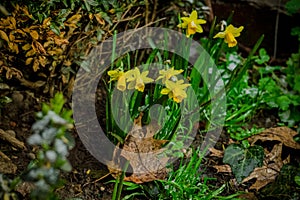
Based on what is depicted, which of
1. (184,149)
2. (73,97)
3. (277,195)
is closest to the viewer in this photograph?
(277,195)

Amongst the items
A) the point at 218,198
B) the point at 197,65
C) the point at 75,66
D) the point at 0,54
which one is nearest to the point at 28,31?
the point at 0,54

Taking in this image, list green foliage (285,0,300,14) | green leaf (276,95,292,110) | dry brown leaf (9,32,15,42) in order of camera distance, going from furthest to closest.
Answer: green foliage (285,0,300,14)
green leaf (276,95,292,110)
dry brown leaf (9,32,15,42)

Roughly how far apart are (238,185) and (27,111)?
94cm

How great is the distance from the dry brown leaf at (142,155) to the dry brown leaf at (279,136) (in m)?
0.47

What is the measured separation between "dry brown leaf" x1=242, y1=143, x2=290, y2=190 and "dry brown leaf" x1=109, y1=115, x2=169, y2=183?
372 millimetres

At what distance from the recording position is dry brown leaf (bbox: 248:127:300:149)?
86.7 inches

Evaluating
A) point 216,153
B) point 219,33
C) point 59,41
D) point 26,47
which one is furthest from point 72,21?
point 216,153

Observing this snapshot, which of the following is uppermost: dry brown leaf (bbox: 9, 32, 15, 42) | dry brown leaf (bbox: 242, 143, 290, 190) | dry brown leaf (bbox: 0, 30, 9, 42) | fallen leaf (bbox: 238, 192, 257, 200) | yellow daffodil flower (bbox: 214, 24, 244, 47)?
yellow daffodil flower (bbox: 214, 24, 244, 47)

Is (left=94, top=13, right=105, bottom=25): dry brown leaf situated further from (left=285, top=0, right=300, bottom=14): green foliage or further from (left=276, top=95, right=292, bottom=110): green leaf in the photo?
(left=285, top=0, right=300, bottom=14): green foliage

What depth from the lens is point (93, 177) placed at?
1907 millimetres

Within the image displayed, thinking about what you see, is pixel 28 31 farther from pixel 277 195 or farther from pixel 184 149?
pixel 277 195

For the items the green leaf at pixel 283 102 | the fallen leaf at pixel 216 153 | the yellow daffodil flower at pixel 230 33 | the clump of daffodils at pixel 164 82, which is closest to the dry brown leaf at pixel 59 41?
the clump of daffodils at pixel 164 82

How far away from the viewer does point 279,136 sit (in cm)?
225

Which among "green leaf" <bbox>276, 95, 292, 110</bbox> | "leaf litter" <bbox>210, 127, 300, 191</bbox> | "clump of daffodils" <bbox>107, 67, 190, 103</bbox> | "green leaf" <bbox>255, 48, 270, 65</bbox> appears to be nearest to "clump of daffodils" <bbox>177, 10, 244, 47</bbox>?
"clump of daffodils" <bbox>107, 67, 190, 103</bbox>
